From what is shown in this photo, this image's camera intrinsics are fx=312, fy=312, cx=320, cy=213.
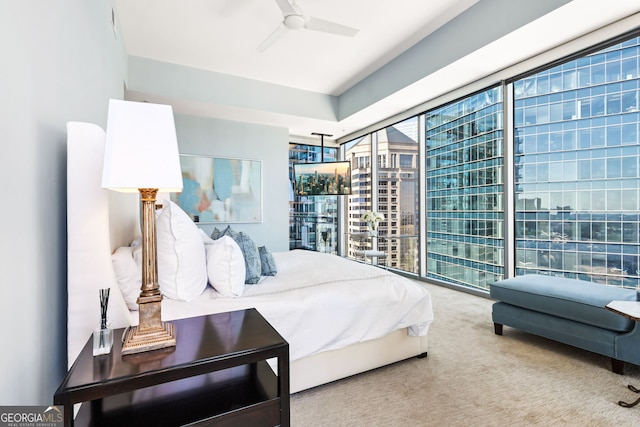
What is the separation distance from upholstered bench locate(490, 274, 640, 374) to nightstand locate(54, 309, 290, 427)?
229 cm

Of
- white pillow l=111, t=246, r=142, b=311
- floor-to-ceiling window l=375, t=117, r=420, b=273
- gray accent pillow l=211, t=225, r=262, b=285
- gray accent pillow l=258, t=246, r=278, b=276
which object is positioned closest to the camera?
white pillow l=111, t=246, r=142, b=311

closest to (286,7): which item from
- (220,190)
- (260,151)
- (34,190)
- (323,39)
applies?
(323,39)

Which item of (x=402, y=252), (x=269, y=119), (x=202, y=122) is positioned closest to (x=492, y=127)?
(x=402, y=252)

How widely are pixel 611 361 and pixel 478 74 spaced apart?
3.06m

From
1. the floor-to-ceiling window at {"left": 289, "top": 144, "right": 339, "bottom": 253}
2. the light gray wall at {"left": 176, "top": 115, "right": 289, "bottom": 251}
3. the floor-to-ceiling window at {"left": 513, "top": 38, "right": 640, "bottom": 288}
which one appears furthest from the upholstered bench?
the floor-to-ceiling window at {"left": 289, "top": 144, "right": 339, "bottom": 253}

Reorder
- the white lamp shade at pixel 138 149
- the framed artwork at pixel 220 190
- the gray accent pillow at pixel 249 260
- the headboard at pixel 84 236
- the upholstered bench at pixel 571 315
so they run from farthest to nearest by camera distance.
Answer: the framed artwork at pixel 220 190 < the gray accent pillow at pixel 249 260 < the upholstered bench at pixel 571 315 < the headboard at pixel 84 236 < the white lamp shade at pixel 138 149

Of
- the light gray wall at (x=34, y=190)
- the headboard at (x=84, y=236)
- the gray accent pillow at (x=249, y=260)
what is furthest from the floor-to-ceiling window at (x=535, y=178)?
the light gray wall at (x=34, y=190)

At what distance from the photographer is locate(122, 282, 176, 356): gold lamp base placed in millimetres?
1111

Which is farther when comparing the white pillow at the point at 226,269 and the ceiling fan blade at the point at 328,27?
the ceiling fan blade at the point at 328,27

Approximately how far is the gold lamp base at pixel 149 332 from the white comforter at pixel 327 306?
1.76 ft

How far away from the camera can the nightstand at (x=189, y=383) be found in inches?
37.3

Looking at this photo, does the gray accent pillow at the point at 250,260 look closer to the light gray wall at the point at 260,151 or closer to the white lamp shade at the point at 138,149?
the white lamp shade at the point at 138,149

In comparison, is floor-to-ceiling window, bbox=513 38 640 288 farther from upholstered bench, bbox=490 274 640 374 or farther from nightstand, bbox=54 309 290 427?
nightstand, bbox=54 309 290 427

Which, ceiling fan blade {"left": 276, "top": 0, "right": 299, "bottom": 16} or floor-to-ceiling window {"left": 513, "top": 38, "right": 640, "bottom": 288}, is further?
floor-to-ceiling window {"left": 513, "top": 38, "right": 640, "bottom": 288}
